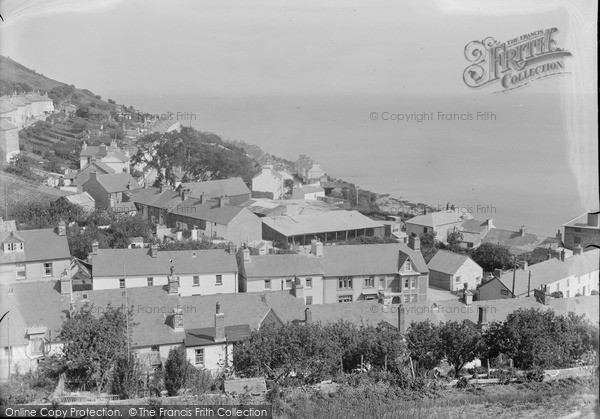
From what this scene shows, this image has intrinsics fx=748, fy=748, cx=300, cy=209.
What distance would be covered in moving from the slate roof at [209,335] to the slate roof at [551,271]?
300 centimetres

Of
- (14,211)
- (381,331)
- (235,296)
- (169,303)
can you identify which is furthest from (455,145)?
(14,211)

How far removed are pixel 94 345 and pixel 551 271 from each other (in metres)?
4.39

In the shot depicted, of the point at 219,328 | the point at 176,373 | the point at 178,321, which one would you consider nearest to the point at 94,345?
the point at 176,373

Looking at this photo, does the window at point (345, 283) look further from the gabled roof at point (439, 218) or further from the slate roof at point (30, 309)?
the slate roof at point (30, 309)

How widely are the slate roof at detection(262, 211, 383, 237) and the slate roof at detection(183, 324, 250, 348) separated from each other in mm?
1905

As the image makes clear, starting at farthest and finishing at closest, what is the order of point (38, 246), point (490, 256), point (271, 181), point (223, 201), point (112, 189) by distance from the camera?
point (112, 189) < point (490, 256) < point (271, 181) < point (223, 201) < point (38, 246)

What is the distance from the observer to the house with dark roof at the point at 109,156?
9.38 m

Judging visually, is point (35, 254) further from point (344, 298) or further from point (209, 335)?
point (344, 298)

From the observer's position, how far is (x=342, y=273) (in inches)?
278

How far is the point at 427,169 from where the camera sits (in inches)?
252

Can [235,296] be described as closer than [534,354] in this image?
No

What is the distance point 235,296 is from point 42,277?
5.05 feet

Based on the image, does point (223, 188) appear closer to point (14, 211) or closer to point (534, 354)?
point (14, 211)

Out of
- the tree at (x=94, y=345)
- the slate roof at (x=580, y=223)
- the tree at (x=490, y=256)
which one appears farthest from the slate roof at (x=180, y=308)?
the tree at (x=490, y=256)
